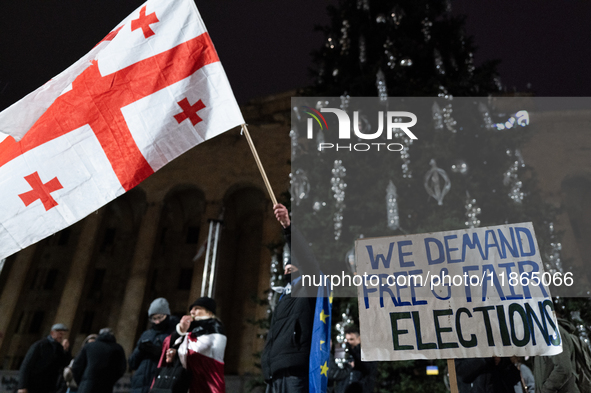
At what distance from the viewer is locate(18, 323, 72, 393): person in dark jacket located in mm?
5430

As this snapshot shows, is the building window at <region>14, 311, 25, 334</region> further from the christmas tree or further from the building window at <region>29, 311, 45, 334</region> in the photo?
the christmas tree

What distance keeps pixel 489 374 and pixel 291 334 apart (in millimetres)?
2193

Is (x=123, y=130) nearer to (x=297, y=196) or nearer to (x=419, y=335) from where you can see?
(x=419, y=335)

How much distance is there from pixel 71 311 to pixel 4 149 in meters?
20.4

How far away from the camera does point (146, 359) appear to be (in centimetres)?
466

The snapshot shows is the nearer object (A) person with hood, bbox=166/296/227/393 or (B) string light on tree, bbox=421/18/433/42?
(A) person with hood, bbox=166/296/227/393

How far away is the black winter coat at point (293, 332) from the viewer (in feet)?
10.6

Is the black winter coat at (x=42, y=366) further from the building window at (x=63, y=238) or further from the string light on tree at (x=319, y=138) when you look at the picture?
the building window at (x=63, y=238)

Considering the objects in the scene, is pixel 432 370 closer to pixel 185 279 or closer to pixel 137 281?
pixel 137 281

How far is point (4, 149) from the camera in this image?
309 centimetres

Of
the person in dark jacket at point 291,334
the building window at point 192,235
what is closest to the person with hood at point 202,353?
the person in dark jacket at point 291,334

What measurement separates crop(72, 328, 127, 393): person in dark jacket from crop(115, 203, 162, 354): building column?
16392mm

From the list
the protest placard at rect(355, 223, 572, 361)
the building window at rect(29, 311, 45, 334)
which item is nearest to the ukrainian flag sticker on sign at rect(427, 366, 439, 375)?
the protest placard at rect(355, 223, 572, 361)

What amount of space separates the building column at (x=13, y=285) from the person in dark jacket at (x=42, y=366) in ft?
59.2
